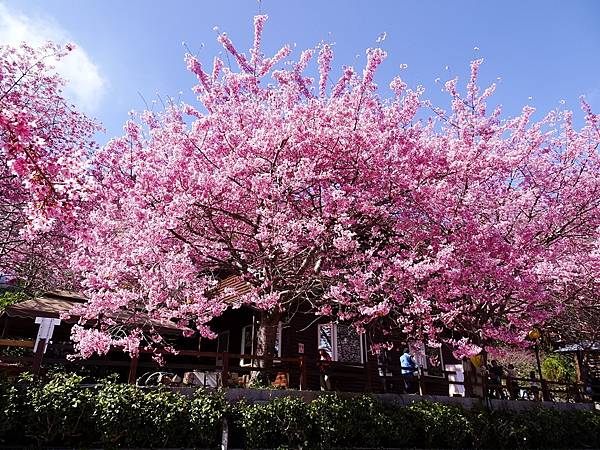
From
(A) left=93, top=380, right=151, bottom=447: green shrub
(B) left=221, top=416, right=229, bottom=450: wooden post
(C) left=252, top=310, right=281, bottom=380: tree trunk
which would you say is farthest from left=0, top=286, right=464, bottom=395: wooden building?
(A) left=93, top=380, right=151, bottom=447: green shrub

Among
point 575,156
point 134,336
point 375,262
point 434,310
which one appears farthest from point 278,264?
point 575,156

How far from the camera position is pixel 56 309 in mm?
12000

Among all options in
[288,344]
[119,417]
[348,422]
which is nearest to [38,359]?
[119,417]

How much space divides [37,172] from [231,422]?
6789mm

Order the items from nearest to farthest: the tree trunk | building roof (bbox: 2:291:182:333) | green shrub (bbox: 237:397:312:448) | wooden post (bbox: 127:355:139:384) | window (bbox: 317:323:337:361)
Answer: green shrub (bbox: 237:397:312:448) < wooden post (bbox: 127:355:139:384) < building roof (bbox: 2:291:182:333) < the tree trunk < window (bbox: 317:323:337:361)

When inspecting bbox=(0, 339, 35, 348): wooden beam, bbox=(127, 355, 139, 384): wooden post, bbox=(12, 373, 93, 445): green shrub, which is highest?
bbox=(0, 339, 35, 348): wooden beam

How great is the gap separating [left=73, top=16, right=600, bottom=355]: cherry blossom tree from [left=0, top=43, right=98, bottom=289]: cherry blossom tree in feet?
6.74

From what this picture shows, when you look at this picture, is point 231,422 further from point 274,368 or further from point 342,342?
point 342,342

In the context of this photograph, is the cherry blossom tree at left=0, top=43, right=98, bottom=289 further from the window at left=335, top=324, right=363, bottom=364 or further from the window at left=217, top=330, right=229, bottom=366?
the window at left=335, top=324, right=363, bottom=364

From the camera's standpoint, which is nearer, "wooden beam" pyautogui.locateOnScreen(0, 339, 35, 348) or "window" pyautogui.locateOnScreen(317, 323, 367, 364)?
"wooden beam" pyautogui.locateOnScreen(0, 339, 35, 348)

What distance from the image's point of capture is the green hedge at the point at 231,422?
7898 millimetres

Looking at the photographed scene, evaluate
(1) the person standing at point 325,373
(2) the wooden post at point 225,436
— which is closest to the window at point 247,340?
(1) the person standing at point 325,373

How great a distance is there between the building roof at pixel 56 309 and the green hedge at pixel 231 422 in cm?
226

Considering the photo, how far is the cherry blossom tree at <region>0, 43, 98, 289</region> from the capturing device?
4.71m
